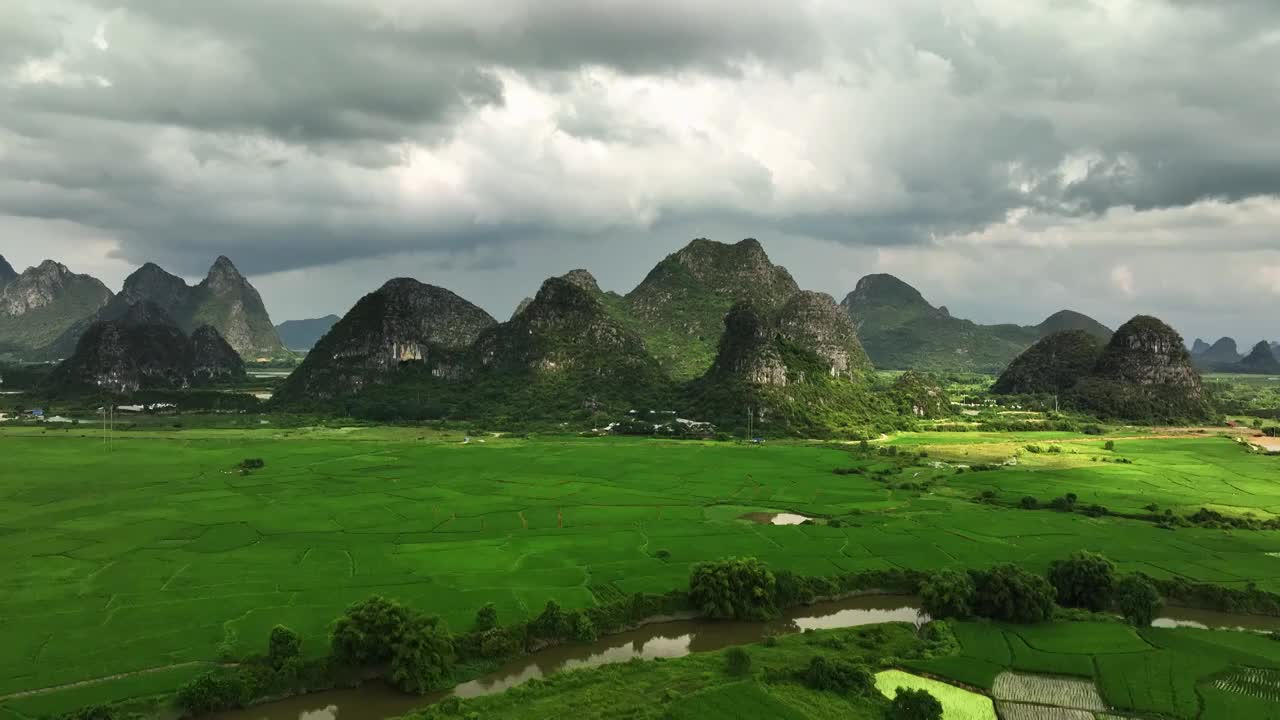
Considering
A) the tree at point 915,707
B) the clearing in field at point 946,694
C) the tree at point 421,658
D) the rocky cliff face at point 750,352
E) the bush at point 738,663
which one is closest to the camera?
the tree at point 915,707

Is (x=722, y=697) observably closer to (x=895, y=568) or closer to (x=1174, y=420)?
(x=895, y=568)

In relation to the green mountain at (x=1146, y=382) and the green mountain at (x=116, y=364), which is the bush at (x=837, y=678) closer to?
the green mountain at (x=1146, y=382)

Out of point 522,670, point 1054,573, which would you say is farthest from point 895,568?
point 522,670

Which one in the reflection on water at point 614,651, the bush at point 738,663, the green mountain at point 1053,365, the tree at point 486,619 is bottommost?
the reflection on water at point 614,651

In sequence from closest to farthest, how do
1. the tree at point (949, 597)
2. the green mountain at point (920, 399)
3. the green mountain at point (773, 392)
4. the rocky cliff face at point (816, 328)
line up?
the tree at point (949, 597) < the green mountain at point (773, 392) < the green mountain at point (920, 399) < the rocky cliff face at point (816, 328)

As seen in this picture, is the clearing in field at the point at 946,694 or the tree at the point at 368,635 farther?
the tree at the point at 368,635

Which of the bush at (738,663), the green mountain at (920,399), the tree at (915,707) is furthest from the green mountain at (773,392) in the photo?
the tree at (915,707)

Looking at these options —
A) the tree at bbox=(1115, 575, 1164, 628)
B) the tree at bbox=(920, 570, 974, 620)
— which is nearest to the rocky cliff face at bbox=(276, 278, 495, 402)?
the tree at bbox=(920, 570, 974, 620)

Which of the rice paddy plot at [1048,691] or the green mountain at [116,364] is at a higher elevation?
the green mountain at [116,364]

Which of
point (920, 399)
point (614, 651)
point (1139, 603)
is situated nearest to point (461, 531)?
point (614, 651)
